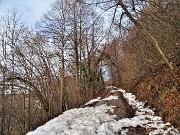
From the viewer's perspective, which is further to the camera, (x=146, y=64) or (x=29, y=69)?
(x=29, y=69)

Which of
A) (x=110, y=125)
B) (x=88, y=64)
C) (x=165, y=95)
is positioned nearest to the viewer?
(x=110, y=125)

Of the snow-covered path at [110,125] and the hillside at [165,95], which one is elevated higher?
the hillside at [165,95]

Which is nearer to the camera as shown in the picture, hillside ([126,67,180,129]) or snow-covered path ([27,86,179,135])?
snow-covered path ([27,86,179,135])

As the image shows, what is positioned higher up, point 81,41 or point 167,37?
point 81,41

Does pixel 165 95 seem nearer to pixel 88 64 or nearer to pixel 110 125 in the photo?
pixel 110 125

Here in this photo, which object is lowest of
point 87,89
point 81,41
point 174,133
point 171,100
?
point 174,133

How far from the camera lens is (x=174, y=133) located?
858 centimetres

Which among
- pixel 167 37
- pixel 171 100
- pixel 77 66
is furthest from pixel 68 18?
pixel 171 100

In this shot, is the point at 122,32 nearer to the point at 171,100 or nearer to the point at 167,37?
the point at 167,37

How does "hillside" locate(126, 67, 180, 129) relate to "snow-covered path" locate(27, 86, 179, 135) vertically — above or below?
above

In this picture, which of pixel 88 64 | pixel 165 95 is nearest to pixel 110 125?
pixel 165 95

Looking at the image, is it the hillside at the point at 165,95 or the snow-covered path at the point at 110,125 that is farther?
the hillside at the point at 165,95

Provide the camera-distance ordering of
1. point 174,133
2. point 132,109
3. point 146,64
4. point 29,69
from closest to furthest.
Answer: point 174,133, point 132,109, point 146,64, point 29,69

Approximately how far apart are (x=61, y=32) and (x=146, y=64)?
43.1 feet
